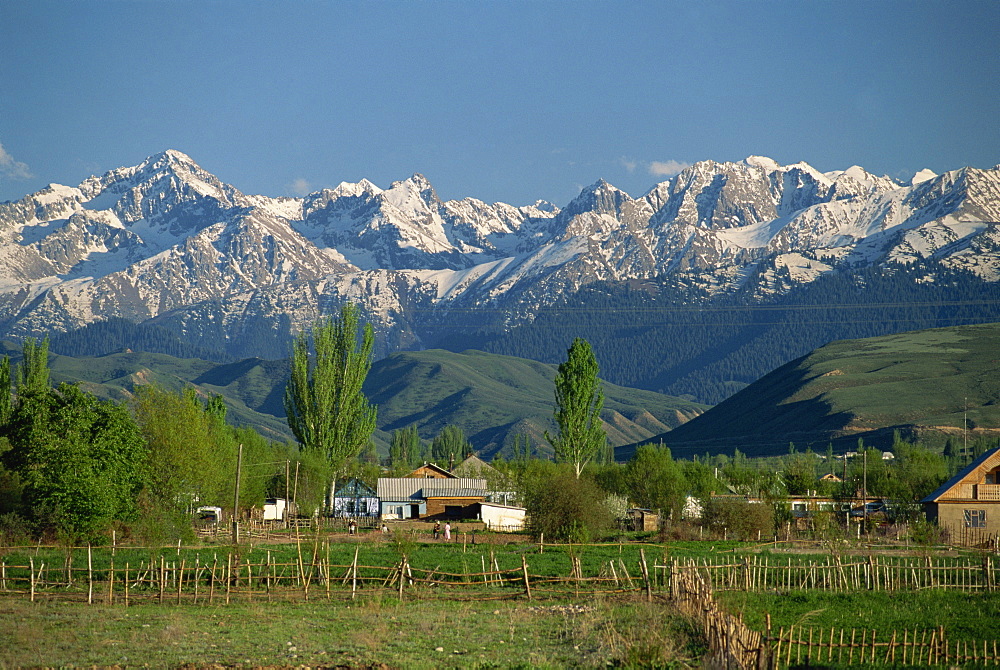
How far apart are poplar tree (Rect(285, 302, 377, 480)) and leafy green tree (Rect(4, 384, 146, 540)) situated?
76.7 feet

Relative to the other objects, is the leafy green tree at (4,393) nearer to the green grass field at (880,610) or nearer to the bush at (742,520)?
the bush at (742,520)

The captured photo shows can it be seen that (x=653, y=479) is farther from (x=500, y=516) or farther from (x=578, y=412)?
(x=578, y=412)

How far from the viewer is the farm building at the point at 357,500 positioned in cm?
11618

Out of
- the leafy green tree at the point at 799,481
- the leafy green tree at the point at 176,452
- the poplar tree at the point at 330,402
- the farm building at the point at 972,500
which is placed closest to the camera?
the leafy green tree at the point at 176,452

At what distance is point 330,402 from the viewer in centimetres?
8562

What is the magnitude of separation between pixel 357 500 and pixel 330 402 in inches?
1338

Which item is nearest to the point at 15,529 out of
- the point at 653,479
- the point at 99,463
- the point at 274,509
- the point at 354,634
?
the point at 99,463

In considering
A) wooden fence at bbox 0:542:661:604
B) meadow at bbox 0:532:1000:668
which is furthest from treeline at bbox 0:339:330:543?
wooden fence at bbox 0:542:661:604

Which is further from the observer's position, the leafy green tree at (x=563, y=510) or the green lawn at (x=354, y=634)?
the leafy green tree at (x=563, y=510)

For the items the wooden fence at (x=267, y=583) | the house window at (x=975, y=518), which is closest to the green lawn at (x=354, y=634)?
the wooden fence at (x=267, y=583)

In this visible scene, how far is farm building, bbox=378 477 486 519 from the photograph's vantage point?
11156cm

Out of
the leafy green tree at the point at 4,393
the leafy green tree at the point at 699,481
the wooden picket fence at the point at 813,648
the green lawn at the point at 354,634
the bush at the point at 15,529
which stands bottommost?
the green lawn at the point at 354,634

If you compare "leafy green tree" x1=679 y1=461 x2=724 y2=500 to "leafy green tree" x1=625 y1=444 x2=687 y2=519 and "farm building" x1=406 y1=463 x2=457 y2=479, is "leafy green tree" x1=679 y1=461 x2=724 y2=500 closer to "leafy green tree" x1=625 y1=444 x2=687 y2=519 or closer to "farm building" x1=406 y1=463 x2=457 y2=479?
"leafy green tree" x1=625 y1=444 x2=687 y2=519

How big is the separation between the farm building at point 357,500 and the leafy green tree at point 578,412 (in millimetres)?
27519
